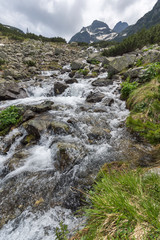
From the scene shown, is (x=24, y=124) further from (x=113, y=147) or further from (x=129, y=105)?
(x=129, y=105)

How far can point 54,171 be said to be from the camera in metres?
3.72

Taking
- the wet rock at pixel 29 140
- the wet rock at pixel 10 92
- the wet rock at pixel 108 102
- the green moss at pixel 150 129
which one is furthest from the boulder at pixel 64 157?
the wet rock at pixel 10 92

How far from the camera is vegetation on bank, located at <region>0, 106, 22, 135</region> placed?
5902 millimetres

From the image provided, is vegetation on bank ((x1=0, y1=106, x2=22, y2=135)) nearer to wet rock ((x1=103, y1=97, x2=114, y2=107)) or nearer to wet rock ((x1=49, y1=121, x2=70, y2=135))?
wet rock ((x1=49, y1=121, x2=70, y2=135))

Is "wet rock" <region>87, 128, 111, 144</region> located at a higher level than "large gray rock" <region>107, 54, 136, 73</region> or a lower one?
lower

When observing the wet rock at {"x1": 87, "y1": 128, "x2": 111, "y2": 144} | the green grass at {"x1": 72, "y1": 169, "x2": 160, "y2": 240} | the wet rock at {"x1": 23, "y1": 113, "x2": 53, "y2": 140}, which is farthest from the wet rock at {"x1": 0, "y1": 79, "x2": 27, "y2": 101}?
the green grass at {"x1": 72, "y1": 169, "x2": 160, "y2": 240}

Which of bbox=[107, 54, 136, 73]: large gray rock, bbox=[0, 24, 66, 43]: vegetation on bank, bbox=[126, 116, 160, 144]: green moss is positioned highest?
bbox=[0, 24, 66, 43]: vegetation on bank

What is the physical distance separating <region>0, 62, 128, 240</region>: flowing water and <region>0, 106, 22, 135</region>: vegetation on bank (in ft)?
1.71

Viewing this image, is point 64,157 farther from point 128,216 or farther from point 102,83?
point 102,83

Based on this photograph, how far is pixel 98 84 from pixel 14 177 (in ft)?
33.4

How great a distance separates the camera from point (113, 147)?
4562 millimetres

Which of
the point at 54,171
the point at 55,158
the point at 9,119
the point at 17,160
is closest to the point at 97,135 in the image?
the point at 55,158

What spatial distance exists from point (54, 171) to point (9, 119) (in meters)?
4.15

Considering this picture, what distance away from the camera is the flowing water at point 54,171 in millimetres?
2512
